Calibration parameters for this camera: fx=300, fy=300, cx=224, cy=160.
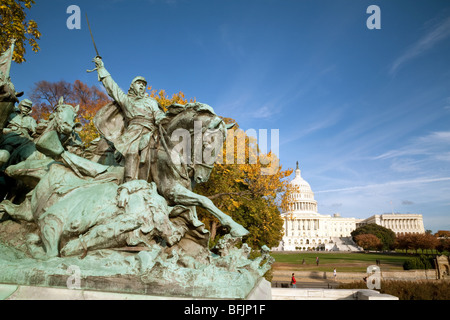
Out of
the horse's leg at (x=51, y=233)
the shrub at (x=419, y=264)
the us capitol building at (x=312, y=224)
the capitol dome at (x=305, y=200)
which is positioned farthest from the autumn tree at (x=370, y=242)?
the horse's leg at (x=51, y=233)

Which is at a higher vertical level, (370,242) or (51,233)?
(51,233)

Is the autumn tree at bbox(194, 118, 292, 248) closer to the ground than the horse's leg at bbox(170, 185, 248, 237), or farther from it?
farther from it

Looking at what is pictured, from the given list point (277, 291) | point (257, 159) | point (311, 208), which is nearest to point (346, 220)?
point (311, 208)

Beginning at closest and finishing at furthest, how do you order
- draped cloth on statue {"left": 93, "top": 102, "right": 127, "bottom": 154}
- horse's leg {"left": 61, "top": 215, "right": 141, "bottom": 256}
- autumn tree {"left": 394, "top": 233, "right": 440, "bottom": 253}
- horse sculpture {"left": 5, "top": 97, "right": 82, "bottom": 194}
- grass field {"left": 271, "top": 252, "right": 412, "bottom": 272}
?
horse's leg {"left": 61, "top": 215, "right": 141, "bottom": 256} → horse sculpture {"left": 5, "top": 97, "right": 82, "bottom": 194} → draped cloth on statue {"left": 93, "top": 102, "right": 127, "bottom": 154} → grass field {"left": 271, "top": 252, "right": 412, "bottom": 272} → autumn tree {"left": 394, "top": 233, "right": 440, "bottom": 253}

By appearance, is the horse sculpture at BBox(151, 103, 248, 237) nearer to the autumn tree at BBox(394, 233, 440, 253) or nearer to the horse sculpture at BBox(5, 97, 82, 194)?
the horse sculpture at BBox(5, 97, 82, 194)

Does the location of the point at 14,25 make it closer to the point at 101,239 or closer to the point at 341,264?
the point at 101,239

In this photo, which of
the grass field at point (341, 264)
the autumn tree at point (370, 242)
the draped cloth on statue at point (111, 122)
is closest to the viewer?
the draped cloth on statue at point (111, 122)

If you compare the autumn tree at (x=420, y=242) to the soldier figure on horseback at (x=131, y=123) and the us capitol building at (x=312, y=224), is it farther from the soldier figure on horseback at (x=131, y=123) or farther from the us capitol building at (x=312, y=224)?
the us capitol building at (x=312, y=224)

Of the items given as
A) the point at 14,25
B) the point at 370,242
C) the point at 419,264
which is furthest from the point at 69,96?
the point at 370,242

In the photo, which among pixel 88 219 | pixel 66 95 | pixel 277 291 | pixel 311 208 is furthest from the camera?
pixel 311 208

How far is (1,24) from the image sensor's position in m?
9.73

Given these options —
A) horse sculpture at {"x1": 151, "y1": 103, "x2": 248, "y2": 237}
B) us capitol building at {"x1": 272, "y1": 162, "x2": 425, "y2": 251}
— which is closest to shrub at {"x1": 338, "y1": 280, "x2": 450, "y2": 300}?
horse sculpture at {"x1": 151, "y1": 103, "x2": 248, "y2": 237}
